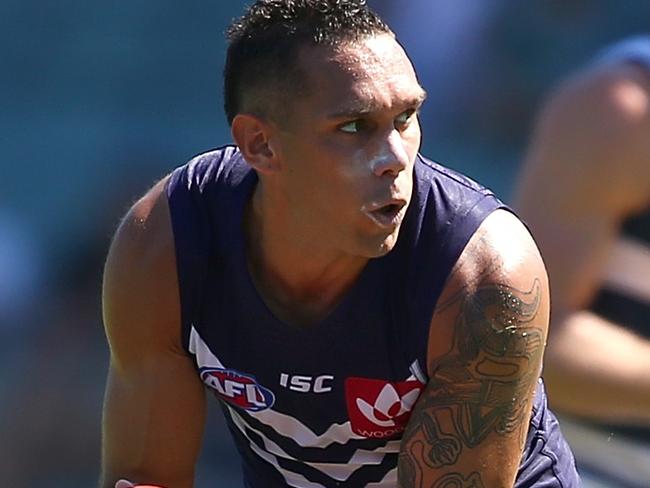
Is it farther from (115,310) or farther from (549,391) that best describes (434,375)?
(549,391)

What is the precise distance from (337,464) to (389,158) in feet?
2.15

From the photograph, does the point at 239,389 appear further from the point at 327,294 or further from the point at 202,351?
the point at 327,294

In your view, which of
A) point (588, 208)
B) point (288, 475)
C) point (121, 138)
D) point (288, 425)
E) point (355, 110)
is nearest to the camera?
point (355, 110)

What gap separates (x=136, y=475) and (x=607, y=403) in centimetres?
112

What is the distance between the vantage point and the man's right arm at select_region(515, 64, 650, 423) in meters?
3.12

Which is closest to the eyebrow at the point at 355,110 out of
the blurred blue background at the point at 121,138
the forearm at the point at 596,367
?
the forearm at the point at 596,367

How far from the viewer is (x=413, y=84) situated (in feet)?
8.05

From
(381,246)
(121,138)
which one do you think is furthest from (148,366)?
(121,138)

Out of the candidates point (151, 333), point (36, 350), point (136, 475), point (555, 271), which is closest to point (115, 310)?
point (151, 333)

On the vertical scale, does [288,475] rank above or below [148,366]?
below

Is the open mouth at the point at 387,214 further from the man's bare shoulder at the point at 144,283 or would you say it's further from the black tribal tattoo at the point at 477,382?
the man's bare shoulder at the point at 144,283

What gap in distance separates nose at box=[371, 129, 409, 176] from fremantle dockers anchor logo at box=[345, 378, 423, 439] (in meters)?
0.39

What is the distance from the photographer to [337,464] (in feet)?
9.04

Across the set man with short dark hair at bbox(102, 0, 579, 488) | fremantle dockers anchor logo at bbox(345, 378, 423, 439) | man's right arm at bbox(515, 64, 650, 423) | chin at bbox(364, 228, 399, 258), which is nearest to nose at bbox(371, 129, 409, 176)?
man with short dark hair at bbox(102, 0, 579, 488)
